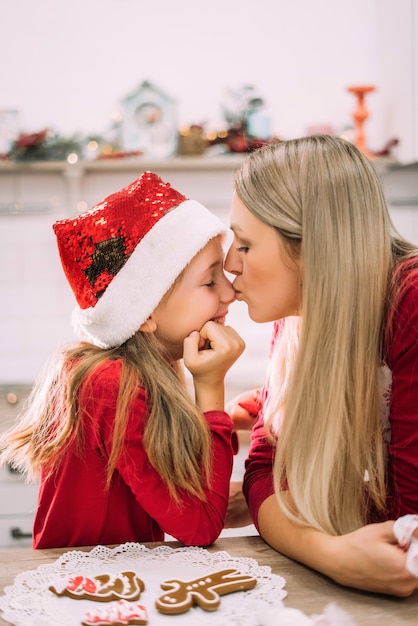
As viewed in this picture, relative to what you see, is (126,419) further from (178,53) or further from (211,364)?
(178,53)

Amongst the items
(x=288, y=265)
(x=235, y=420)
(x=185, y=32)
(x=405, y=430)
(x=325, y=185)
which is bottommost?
(x=235, y=420)

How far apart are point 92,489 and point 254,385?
1.50 m

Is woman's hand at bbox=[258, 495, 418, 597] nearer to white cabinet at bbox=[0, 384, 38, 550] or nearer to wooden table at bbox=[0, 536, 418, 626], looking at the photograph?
wooden table at bbox=[0, 536, 418, 626]

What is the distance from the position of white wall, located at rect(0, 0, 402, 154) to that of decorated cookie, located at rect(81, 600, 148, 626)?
253 centimetres

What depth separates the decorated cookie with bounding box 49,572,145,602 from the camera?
100 cm

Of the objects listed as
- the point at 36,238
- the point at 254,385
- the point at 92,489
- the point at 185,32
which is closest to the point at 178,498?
the point at 92,489

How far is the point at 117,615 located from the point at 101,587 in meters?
0.09

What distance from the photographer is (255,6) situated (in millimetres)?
3264

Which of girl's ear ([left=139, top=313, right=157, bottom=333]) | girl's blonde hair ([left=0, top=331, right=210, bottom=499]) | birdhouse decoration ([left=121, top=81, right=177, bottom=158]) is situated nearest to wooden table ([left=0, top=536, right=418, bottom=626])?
girl's blonde hair ([left=0, top=331, right=210, bottom=499])

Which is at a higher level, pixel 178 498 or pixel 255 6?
pixel 255 6

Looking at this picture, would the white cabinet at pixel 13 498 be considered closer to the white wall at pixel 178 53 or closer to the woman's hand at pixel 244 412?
the white wall at pixel 178 53

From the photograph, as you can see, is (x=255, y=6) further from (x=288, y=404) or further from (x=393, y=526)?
(x=393, y=526)

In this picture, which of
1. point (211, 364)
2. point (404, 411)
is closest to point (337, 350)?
point (404, 411)

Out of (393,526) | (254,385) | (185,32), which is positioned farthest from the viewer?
(185,32)
